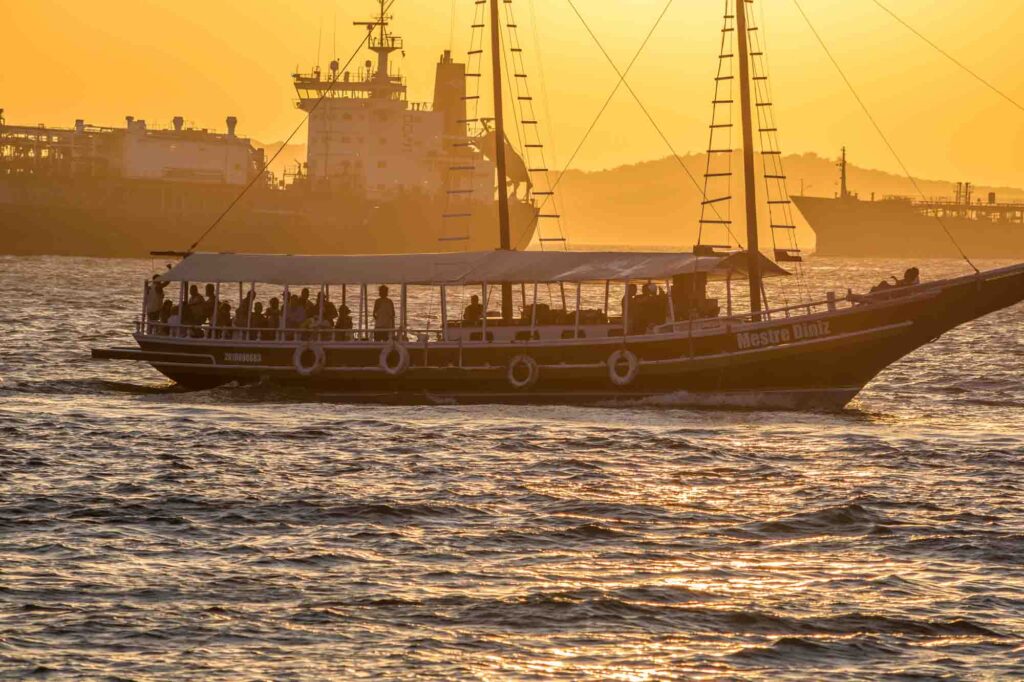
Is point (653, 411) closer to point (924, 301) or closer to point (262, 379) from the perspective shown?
point (924, 301)

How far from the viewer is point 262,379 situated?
36.6 meters

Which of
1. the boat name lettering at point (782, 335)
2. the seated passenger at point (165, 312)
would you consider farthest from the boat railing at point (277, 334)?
the boat name lettering at point (782, 335)

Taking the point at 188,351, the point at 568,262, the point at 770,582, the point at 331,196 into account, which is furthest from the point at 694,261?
the point at 331,196

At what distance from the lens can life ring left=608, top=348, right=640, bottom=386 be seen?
107ft

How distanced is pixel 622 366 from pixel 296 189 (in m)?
143

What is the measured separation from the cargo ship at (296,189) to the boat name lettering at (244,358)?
4928 inches

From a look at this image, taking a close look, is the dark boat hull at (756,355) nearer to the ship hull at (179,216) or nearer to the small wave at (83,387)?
the small wave at (83,387)

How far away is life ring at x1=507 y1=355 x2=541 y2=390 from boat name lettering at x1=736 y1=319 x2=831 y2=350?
4.11 metres

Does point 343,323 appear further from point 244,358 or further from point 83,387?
point 83,387

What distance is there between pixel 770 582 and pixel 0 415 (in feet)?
63.6

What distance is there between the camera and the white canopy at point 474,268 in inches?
1328

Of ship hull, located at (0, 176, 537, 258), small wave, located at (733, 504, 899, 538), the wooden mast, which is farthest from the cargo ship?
small wave, located at (733, 504, 899, 538)

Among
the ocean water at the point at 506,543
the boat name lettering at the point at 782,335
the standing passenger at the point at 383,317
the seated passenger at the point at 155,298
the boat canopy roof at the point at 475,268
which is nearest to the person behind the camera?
the ocean water at the point at 506,543

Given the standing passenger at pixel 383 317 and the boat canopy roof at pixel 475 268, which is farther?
the standing passenger at pixel 383 317
